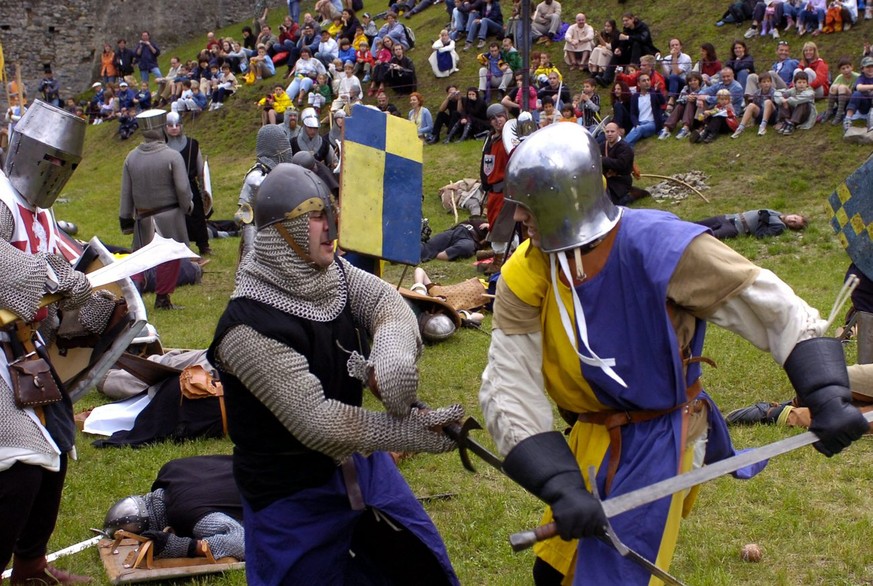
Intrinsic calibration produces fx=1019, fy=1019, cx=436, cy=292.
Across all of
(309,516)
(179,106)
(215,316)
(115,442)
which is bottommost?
(179,106)

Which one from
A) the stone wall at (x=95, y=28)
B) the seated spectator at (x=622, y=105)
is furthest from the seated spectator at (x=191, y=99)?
the seated spectator at (x=622, y=105)

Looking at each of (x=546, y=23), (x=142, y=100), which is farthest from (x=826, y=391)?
(x=142, y=100)

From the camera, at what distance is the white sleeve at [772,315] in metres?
2.64

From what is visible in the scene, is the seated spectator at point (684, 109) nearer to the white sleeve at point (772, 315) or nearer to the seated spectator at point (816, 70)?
the seated spectator at point (816, 70)

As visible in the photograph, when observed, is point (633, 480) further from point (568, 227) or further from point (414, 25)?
point (414, 25)

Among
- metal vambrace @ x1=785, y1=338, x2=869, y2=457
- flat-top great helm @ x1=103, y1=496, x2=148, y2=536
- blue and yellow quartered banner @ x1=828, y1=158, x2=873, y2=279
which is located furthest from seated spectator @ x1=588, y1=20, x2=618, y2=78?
metal vambrace @ x1=785, y1=338, x2=869, y2=457

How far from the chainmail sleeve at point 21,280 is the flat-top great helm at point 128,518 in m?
1.36

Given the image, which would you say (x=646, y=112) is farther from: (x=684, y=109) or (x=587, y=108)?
(x=587, y=108)

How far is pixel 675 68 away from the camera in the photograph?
47.3 feet

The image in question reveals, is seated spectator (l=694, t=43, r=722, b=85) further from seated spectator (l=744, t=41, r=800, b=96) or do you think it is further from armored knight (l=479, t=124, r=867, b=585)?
armored knight (l=479, t=124, r=867, b=585)

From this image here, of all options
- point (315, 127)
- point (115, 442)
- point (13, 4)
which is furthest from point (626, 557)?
point (13, 4)

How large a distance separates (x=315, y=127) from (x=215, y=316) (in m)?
2.31

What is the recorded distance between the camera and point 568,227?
2701mm

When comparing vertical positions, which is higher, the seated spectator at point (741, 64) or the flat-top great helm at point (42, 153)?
the flat-top great helm at point (42, 153)
